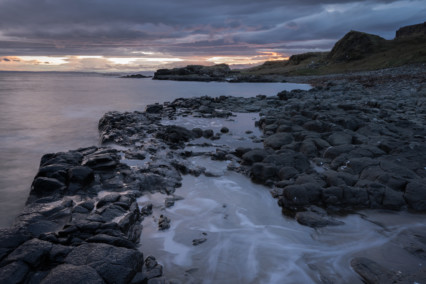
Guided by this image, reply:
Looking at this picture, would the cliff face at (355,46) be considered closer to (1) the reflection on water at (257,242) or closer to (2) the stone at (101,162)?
(1) the reflection on water at (257,242)

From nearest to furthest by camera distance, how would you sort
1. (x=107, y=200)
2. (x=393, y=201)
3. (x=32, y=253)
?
(x=32, y=253), (x=107, y=200), (x=393, y=201)

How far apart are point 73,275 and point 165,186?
4.58 meters

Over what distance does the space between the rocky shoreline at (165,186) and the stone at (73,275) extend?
1 centimetres

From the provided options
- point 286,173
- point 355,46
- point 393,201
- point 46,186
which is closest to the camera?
point 393,201

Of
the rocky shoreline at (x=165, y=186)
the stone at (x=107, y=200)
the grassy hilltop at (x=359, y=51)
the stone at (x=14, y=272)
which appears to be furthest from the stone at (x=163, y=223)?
the grassy hilltop at (x=359, y=51)

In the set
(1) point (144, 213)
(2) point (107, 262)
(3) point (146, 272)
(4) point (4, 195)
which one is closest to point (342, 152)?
(1) point (144, 213)

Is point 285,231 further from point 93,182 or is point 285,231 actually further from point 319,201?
point 93,182

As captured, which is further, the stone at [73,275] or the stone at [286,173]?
the stone at [286,173]

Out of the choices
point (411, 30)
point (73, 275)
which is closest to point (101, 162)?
point (73, 275)

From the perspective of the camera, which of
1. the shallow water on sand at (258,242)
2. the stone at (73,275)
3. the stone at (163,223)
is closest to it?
the stone at (73,275)

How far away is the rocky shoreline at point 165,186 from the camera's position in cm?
425

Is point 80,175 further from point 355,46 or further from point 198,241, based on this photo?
point 355,46

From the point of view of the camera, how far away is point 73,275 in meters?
3.75

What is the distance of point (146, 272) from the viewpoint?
471 centimetres
